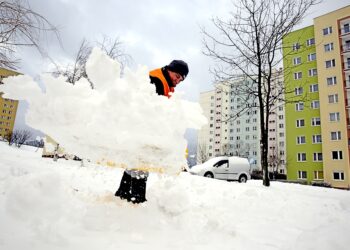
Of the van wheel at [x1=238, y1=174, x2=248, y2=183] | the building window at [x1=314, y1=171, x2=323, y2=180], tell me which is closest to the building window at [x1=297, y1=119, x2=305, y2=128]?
the building window at [x1=314, y1=171, x2=323, y2=180]

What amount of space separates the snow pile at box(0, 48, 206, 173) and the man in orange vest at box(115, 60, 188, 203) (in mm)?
784

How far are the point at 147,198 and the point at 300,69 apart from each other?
3613 centimetres

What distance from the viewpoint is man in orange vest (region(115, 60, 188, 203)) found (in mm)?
2854

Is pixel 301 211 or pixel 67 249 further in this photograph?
pixel 301 211

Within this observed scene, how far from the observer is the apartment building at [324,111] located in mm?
27605

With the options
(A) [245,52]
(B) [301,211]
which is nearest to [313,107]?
(A) [245,52]

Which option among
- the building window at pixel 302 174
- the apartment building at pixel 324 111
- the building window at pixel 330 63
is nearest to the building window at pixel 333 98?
the apartment building at pixel 324 111

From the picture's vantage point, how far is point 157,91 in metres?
3.02

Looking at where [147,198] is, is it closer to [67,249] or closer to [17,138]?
[67,249]

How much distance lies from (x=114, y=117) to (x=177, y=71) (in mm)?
1547

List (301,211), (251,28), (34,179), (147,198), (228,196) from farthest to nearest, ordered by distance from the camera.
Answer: (251,28) < (228,196) < (301,211) < (147,198) < (34,179)

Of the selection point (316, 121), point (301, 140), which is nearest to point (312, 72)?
point (316, 121)

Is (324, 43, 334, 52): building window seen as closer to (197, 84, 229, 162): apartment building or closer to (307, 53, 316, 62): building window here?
(307, 53, 316, 62): building window

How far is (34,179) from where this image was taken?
88.8 inches
